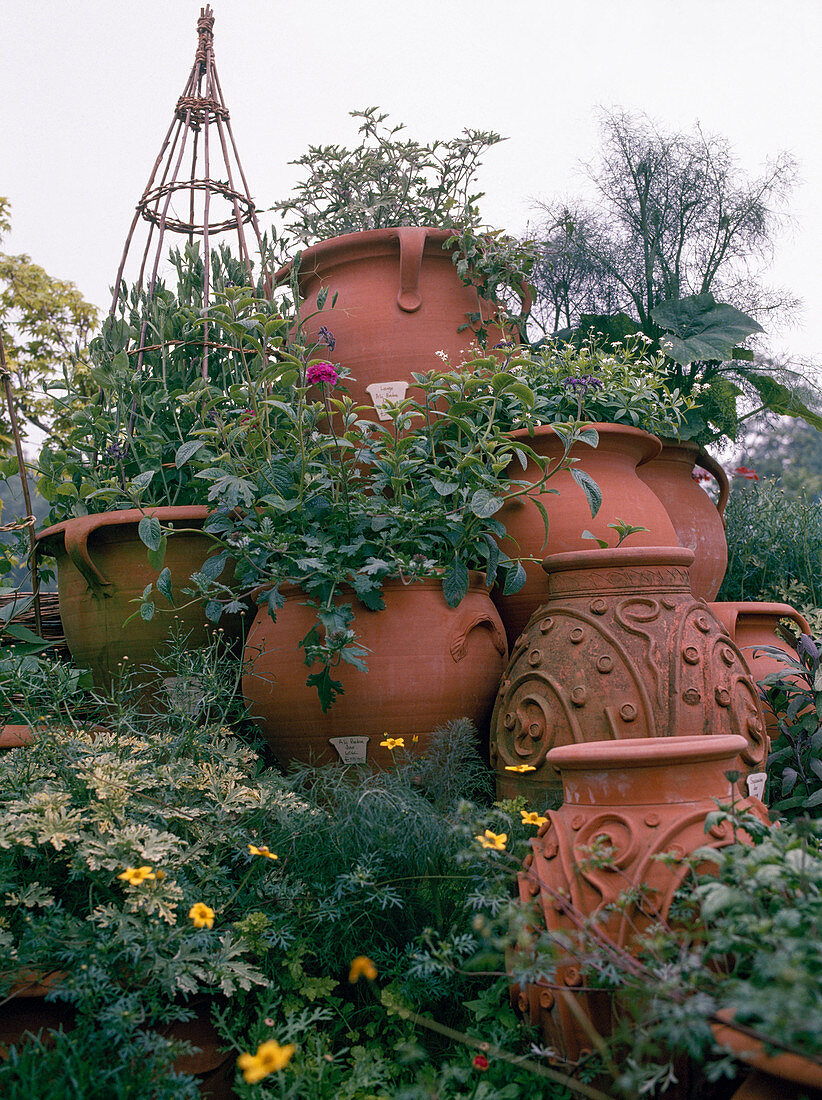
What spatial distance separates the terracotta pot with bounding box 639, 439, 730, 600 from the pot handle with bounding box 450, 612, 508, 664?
1133 mm

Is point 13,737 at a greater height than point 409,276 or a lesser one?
lesser

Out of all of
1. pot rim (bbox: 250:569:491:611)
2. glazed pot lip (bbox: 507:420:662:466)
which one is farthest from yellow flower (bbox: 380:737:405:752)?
glazed pot lip (bbox: 507:420:662:466)

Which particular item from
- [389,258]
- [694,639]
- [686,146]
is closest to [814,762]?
[694,639]

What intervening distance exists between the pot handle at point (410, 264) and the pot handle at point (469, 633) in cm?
118

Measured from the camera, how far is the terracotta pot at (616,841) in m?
1.16

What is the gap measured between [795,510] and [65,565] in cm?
357

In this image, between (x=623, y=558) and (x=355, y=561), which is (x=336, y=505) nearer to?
(x=355, y=561)

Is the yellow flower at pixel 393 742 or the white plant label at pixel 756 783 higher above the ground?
the yellow flower at pixel 393 742

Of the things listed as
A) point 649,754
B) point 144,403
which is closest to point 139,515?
point 144,403

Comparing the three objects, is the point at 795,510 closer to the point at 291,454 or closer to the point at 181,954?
the point at 291,454

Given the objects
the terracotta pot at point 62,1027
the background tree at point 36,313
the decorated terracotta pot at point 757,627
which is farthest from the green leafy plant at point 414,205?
the background tree at point 36,313

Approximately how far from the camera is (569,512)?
8.11ft

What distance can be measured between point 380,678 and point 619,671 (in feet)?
2.03

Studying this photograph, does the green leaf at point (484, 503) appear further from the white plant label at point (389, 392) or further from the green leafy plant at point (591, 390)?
the white plant label at point (389, 392)
